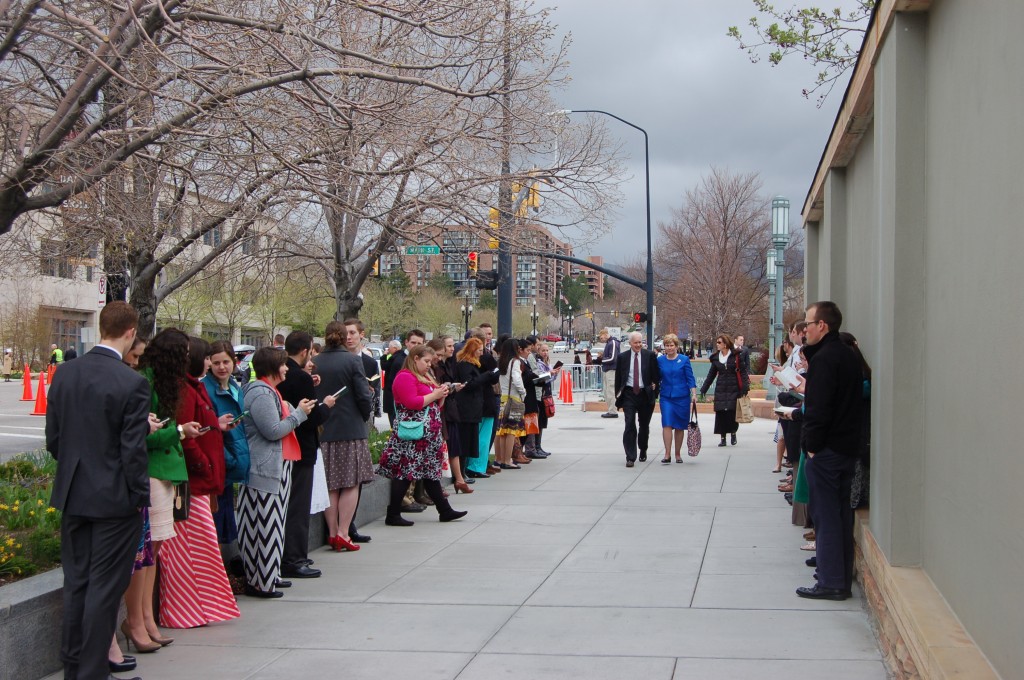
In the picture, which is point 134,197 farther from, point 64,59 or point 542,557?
point 542,557

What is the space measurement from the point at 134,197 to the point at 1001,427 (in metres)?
9.86

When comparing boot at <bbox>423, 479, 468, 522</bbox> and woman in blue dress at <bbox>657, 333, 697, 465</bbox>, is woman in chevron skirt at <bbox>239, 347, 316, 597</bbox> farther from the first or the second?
woman in blue dress at <bbox>657, 333, 697, 465</bbox>

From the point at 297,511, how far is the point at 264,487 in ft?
2.72

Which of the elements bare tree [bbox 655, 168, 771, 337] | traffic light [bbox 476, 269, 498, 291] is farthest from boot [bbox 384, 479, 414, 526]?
bare tree [bbox 655, 168, 771, 337]

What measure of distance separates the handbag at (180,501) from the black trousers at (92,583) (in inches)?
30.3

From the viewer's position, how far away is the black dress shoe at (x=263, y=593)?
23.7 ft

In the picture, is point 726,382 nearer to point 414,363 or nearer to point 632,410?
point 632,410

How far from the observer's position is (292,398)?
7867 millimetres

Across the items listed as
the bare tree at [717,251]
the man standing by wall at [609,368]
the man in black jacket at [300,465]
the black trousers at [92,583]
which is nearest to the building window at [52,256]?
the man in black jacket at [300,465]

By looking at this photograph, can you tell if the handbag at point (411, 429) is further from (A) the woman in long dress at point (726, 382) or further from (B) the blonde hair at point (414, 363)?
(A) the woman in long dress at point (726, 382)

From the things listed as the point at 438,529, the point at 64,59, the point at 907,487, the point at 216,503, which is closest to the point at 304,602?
the point at 216,503

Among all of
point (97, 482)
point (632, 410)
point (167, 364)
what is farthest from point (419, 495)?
point (97, 482)

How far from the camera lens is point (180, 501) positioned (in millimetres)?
6016

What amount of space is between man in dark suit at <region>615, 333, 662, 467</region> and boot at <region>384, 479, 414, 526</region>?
5347 mm
